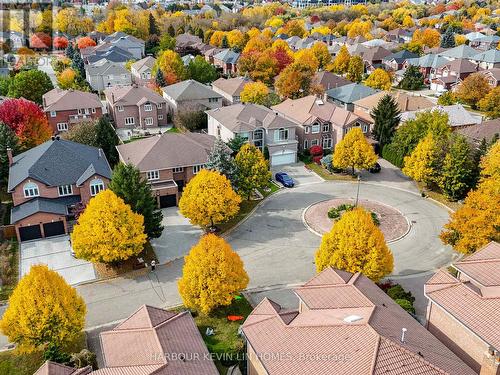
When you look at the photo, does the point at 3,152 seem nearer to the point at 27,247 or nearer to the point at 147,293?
the point at 27,247

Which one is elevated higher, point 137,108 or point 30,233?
point 137,108

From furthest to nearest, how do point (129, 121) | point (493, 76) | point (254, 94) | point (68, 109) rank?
1. point (493, 76)
2. point (254, 94)
3. point (129, 121)
4. point (68, 109)

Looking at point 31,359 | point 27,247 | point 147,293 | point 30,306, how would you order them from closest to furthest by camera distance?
point 30,306 < point 31,359 < point 147,293 < point 27,247

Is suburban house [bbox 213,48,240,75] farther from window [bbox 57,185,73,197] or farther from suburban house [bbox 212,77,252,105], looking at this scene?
window [bbox 57,185,73,197]

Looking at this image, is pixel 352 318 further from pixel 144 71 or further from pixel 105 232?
pixel 144 71

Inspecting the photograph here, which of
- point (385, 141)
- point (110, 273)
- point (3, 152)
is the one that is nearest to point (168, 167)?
point (110, 273)

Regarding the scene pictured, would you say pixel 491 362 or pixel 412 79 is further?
pixel 412 79

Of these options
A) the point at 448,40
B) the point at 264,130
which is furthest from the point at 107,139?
the point at 448,40
